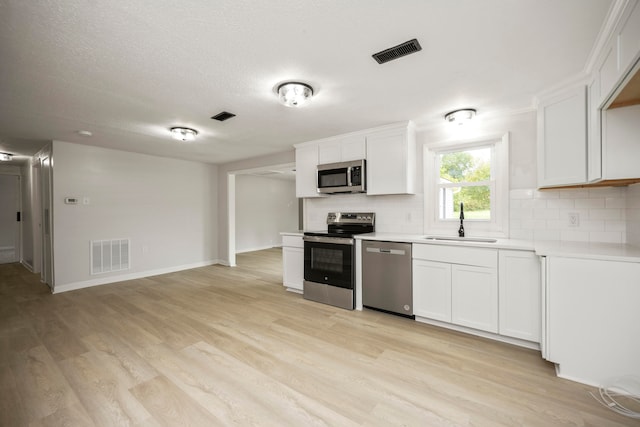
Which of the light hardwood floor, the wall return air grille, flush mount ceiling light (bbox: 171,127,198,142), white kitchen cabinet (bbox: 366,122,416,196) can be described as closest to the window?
Result: white kitchen cabinet (bbox: 366,122,416,196)

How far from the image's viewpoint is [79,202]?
442 cm

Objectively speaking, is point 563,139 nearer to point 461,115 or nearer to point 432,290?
point 461,115

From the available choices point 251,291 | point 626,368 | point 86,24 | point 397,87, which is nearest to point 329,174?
point 397,87

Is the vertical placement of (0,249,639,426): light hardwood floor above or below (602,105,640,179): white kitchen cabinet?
below

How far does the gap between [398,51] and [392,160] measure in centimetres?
169

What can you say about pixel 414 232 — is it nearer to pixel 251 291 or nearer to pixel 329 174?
pixel 329 174

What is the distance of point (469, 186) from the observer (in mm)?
3326

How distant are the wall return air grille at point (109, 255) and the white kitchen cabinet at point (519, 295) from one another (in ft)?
18.6

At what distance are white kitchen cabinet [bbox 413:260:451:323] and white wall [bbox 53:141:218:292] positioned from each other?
15.8 feet

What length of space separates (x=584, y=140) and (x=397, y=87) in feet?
5.04

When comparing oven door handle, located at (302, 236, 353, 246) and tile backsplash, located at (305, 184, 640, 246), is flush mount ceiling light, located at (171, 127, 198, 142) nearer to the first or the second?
oven door handle, located at (302, 236, 353, 246)

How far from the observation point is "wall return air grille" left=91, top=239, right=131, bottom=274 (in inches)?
180

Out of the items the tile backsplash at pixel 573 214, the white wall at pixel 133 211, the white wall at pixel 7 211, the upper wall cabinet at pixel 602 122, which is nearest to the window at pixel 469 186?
the tile backsplash at pixel 573 214

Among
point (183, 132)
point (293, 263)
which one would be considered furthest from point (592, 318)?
point (183, 132)
